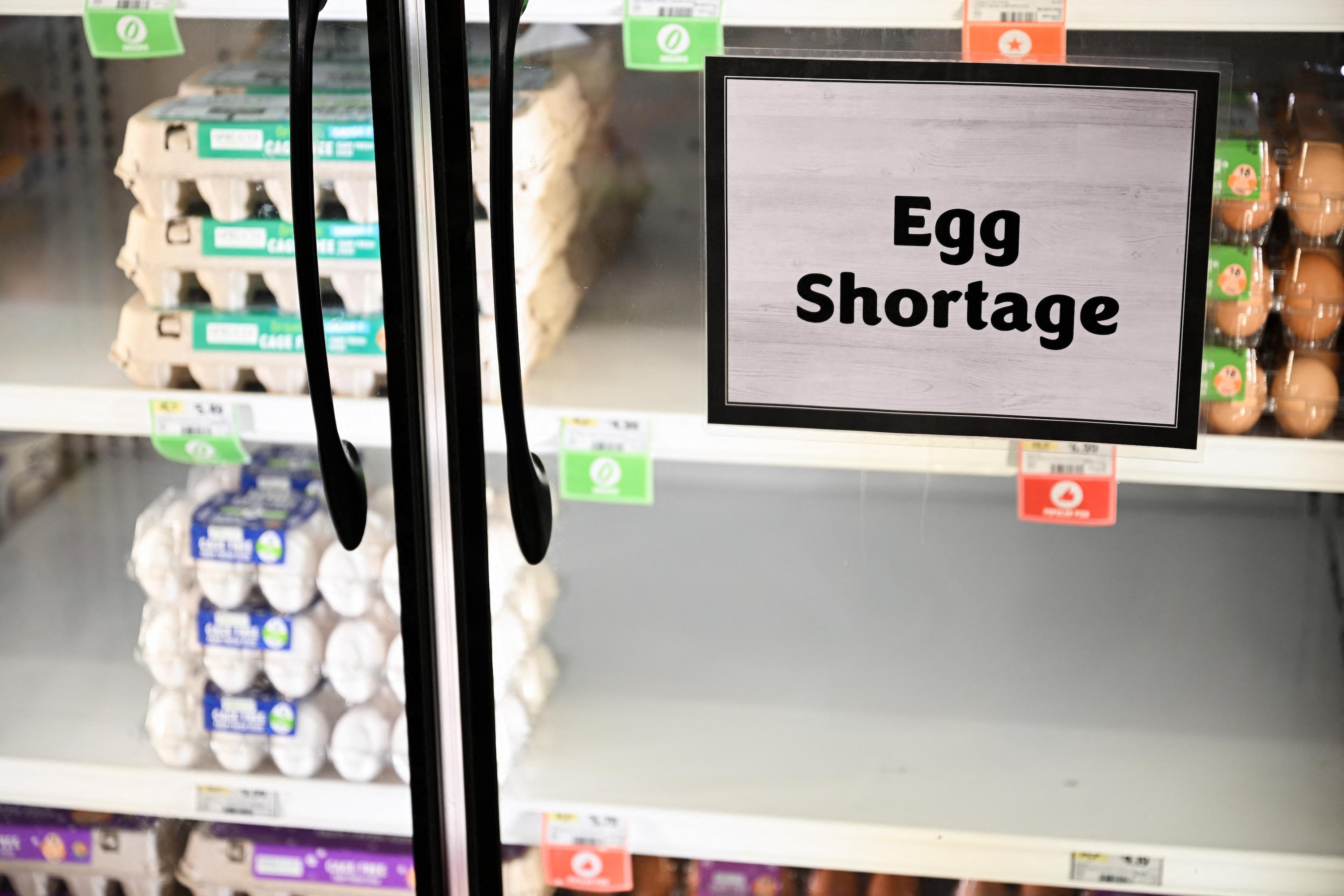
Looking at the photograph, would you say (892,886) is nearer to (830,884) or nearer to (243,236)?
(830,884)

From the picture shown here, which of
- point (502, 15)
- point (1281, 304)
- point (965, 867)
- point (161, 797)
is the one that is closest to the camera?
point (502, 15)

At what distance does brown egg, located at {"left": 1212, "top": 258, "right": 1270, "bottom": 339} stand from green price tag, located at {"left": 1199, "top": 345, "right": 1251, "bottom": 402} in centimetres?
1

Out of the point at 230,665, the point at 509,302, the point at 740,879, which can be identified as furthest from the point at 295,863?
the point at 509,302

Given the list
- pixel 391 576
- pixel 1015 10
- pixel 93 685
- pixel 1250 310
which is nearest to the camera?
pixel 1015 10

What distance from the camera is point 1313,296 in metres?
0.98

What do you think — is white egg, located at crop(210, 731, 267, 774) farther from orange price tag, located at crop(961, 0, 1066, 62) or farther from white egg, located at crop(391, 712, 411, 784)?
orange price tag, located at crop(961, 0, 1066, 62)

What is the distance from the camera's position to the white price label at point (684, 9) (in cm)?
91

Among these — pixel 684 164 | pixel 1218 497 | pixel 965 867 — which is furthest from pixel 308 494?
pixel 1218 497

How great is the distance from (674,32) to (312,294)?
1.16 feet

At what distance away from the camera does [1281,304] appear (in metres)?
0.99

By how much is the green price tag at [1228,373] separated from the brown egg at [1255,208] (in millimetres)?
101

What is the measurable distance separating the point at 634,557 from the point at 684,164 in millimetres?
403

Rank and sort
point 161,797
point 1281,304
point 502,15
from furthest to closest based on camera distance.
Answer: point 161,797 < point 1281,304 < point 502,15

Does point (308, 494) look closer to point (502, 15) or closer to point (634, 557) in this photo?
point (634, 557)
